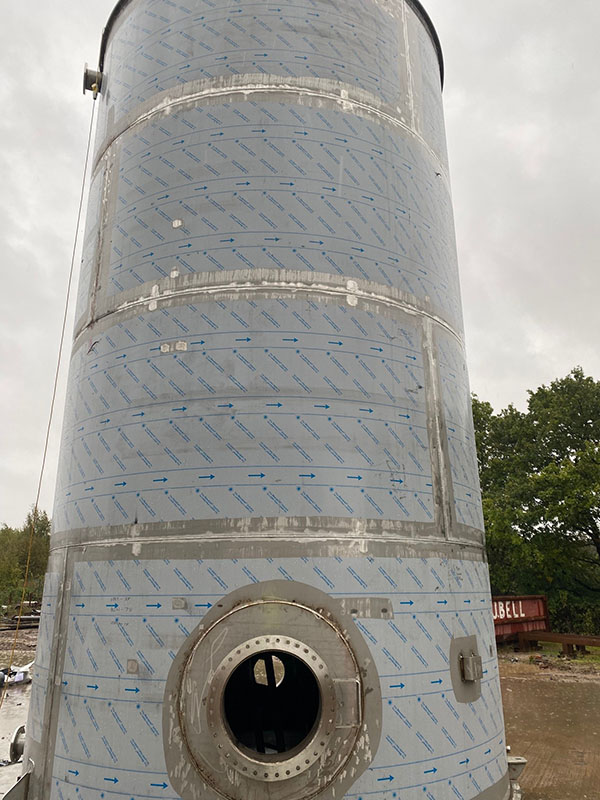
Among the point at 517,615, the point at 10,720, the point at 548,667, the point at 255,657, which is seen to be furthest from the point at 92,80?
the point at 517,615

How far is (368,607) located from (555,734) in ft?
30.1

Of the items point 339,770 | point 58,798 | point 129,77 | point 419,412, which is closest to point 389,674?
point 339,770

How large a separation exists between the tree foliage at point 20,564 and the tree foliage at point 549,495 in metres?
23.8

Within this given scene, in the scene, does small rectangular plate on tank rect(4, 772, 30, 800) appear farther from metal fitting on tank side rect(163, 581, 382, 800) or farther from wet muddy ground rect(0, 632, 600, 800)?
metal fitting on tank side rect(163, 581, 382, 800)

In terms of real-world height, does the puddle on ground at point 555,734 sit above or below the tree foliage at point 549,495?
below

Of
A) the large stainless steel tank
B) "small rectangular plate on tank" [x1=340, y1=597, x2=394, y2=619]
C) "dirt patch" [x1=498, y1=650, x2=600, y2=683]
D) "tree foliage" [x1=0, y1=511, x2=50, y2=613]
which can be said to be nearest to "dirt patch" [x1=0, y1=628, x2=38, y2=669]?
"tree foliage" [x1=0, y1=511, x2=50, y2=613]

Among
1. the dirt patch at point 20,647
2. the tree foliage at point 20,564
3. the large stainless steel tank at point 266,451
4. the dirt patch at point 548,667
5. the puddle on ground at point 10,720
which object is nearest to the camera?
the large stainless steel tank at point 266,451

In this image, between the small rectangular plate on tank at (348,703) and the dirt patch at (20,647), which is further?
the dirt patch at (20,647)

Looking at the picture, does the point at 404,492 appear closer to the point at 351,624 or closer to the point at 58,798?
the point at 351,624

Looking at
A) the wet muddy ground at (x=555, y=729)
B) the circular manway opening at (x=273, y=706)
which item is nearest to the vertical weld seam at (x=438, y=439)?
the circular manway opening at (x=273, y=706)

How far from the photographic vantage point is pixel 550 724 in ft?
39.1

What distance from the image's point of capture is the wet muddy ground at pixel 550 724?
28.6 feet

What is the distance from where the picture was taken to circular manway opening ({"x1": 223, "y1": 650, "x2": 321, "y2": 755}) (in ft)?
20.7

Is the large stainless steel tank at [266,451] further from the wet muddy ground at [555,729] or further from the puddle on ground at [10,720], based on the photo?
the wet muddy ground at [555,729]
